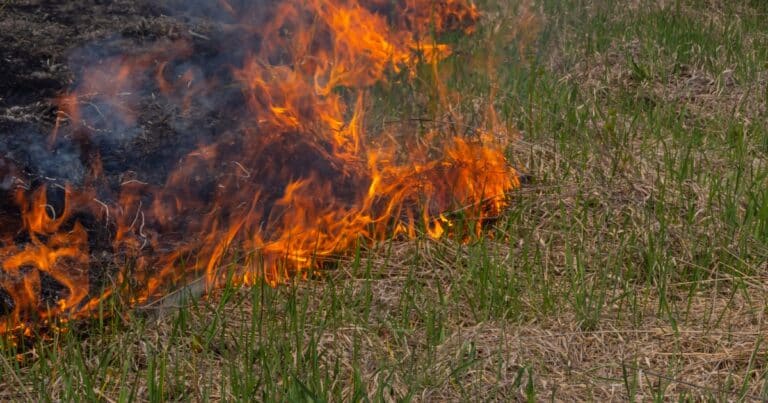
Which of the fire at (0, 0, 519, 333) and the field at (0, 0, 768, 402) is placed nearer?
the field at (0, 0, 768, 402)

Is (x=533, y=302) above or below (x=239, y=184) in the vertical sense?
below

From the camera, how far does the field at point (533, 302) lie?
304 centimetres

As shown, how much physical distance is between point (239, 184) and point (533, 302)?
4.63ft

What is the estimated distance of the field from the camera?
119 inches

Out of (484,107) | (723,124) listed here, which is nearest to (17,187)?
(484,107)

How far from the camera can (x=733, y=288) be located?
3.66m

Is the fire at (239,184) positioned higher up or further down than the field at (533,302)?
higher up

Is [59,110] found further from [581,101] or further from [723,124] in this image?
[723,124]

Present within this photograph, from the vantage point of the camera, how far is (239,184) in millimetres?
3977

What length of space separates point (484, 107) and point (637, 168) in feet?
3.91

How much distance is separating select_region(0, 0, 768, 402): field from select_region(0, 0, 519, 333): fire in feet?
0.46

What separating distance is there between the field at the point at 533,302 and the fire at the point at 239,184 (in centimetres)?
14

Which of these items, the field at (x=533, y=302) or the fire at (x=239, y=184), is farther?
the fire at (x=239, y=184)

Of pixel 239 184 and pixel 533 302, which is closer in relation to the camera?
pixel 533 302
